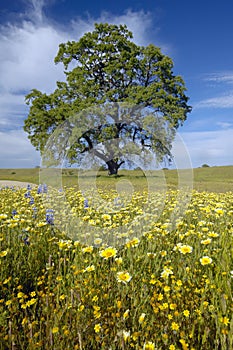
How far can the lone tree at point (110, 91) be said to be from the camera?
21.1 meters

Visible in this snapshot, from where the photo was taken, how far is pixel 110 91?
2108 centimetres

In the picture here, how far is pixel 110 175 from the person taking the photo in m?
16.3

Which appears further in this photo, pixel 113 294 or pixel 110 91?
pixel 110 91

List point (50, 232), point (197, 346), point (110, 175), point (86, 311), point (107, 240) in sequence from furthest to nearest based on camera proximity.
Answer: point (110, 175) → point (50, 232) → point (107, 240) → point (86, 311) → point (197, 346)

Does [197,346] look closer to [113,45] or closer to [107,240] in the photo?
[107,240]

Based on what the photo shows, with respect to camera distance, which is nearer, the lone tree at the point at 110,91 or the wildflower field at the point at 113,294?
the wildflower field at the point at 113,294

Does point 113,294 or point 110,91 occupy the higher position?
point 110,91

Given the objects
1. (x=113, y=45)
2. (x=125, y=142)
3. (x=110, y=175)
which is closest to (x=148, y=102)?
(x=125, y=142)

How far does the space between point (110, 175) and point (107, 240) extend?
12.7 metres

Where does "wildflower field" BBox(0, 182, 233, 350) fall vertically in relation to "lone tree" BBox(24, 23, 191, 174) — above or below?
below

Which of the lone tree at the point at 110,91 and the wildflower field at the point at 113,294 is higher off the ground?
the lone tree at the point at 110,91

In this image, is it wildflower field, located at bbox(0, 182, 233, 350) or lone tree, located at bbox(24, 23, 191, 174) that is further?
lone tree, located at bbox(24, 23, 191, 174)

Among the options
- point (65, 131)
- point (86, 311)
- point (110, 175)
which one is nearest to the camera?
point (86, 311)

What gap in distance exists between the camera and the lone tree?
21094 mm
